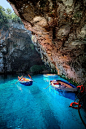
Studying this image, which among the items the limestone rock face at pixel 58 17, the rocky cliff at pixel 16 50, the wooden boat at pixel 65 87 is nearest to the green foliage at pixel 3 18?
the rocky cliff at pixel 16 50

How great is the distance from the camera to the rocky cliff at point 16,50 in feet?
68.8

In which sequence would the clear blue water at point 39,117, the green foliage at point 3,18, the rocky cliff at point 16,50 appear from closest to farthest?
the clear blue water at point 39,117 < the green foliage at point 3,18 < the rocky cliff at point 16,50

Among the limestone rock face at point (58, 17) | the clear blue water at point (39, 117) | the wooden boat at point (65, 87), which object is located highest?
the limestone rock face at point (58, 17)

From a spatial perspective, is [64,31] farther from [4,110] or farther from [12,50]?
[12,50]

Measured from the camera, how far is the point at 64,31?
20.5ft

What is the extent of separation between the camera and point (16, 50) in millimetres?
24531

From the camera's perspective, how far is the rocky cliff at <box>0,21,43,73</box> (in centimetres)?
2098

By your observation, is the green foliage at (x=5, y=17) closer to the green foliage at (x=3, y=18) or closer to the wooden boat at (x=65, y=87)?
the green foliage at (x=3, y=18)

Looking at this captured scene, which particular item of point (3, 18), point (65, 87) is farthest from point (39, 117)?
point (3, 18)

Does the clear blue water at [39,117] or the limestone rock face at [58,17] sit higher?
the limestone rock face at [58,17]

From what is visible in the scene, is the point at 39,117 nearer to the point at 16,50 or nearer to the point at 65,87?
the point at 65,87

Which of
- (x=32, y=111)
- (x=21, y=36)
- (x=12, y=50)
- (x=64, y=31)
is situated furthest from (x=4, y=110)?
(x=21, y=36)

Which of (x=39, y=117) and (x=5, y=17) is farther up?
(x=5, y=17)

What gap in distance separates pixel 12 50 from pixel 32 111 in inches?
843
